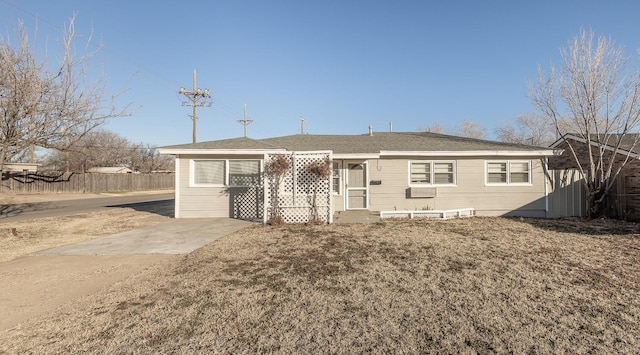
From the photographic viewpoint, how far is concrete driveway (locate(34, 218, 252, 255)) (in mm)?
6309

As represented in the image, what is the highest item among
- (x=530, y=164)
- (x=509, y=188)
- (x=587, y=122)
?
(x=587, y=122)

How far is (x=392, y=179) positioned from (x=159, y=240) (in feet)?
26.5

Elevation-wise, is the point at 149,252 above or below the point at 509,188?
below

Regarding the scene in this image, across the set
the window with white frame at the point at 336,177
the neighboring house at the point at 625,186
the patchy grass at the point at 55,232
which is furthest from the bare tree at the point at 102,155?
the neighboring house at the point at 625,186

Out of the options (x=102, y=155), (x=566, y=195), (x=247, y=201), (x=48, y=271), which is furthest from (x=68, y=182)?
(x=566, y=195)

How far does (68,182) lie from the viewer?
90.7 ft

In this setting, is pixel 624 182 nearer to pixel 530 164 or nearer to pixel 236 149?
pixel 530 164

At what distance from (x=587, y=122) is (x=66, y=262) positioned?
15.8 m

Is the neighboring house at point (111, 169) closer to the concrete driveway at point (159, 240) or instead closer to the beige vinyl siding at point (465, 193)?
the concrete driveway at point (159, 240)

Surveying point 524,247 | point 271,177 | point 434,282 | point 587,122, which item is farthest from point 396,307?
point 587,122

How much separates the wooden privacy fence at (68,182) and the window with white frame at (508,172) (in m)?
34.1

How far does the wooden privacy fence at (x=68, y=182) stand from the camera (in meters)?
25.1

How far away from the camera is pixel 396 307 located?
11.4 feet

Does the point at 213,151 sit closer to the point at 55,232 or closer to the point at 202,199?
the point at 202,199
